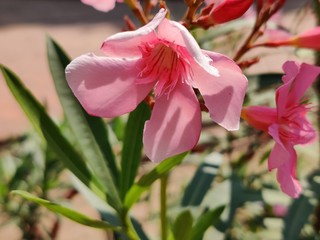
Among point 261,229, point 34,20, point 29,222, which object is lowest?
point 34,20

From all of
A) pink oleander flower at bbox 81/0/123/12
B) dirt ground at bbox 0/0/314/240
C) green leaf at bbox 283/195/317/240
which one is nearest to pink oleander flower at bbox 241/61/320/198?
pink oleander flower at bbox 81/0/123/12

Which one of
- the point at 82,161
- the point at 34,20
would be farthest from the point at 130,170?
the point at 34,20

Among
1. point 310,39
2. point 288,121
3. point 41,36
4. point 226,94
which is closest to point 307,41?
point 310,39

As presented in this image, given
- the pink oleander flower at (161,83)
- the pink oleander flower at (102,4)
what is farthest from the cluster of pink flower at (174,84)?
the pink oleander flower at (102,4)

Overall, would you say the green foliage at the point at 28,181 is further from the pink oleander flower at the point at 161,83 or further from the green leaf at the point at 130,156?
the pink oleander flower at the point at 161,83

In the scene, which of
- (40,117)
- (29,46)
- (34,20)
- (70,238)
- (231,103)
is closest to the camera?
(231,103)

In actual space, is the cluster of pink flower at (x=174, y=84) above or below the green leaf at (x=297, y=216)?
above

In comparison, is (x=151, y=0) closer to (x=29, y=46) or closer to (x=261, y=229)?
(x=261, y=229)
